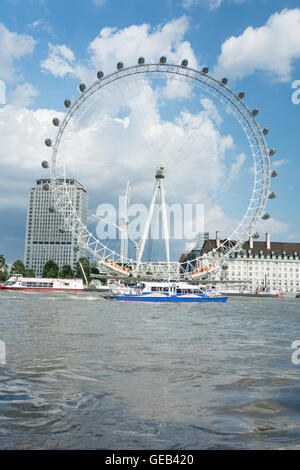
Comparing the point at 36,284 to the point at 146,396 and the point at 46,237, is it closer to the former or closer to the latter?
the point at 146,396

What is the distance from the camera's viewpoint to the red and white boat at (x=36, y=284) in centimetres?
7256

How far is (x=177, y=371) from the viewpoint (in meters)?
8.40

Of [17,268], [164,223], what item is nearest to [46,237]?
[17,268]

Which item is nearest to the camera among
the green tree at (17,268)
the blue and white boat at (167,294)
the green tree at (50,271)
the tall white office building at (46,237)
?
the blue and white boat at (167,294)

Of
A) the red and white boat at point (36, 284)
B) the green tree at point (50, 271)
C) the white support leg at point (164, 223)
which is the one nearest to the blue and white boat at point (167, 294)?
the white support leg at point (164, 223)

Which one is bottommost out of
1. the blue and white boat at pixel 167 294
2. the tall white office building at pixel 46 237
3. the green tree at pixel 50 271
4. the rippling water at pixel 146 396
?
the blue and white boat at pixel 167 294

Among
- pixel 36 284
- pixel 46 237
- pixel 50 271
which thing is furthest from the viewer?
pixel 46 237

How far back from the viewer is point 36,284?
75250 mm

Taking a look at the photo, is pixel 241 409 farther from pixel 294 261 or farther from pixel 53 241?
pixel 53 241

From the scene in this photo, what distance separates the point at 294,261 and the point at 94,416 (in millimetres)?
131147

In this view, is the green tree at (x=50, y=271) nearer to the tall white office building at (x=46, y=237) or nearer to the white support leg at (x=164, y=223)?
the tall white office building at (x=46, y=237)

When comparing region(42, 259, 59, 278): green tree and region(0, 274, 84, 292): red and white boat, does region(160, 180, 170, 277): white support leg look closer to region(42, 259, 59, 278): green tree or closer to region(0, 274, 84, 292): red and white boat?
region(0, 274, 84, 292): red and white boat

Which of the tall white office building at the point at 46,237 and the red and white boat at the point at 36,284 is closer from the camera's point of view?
the red and white boat at the point at 36,284
